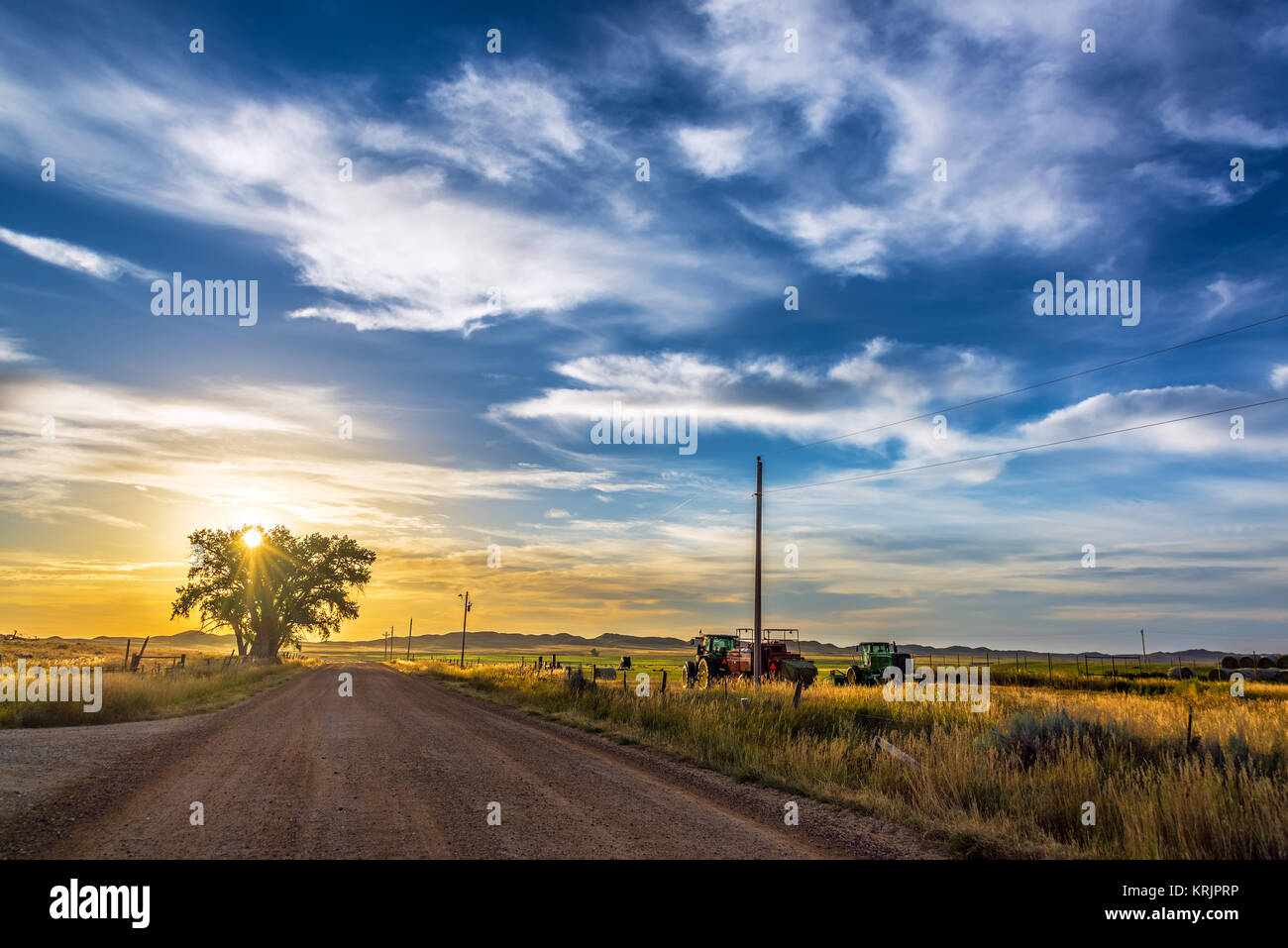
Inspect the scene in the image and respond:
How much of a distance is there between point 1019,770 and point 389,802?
817 centimetres

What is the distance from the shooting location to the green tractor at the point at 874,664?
128ft

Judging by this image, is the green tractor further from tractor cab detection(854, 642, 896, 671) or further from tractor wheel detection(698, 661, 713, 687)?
tractor wheel detection(698, 661, 713, 687)

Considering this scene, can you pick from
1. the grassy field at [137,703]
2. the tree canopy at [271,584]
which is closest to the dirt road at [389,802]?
the grassy field at [137,703]

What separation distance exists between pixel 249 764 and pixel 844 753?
9546 millimetres

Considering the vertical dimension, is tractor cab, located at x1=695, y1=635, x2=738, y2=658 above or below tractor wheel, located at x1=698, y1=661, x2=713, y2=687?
above

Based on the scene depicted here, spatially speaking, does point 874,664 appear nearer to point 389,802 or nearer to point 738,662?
point 738,662

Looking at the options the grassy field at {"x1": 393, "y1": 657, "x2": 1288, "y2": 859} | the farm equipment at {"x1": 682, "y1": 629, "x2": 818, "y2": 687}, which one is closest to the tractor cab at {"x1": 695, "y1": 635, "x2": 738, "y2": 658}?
the farm equipment at {"x1": 682, "y1": 629, "x2": 818, "y2": 687}

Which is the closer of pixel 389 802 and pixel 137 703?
pixel 389 802

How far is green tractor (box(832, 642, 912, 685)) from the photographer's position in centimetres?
3906

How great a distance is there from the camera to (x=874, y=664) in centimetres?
4003

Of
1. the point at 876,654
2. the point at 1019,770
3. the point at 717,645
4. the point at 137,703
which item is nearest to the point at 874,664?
the point at 876,654

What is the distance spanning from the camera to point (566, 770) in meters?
11.9

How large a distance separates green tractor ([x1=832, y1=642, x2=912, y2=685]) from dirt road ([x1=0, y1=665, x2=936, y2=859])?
26534mm
